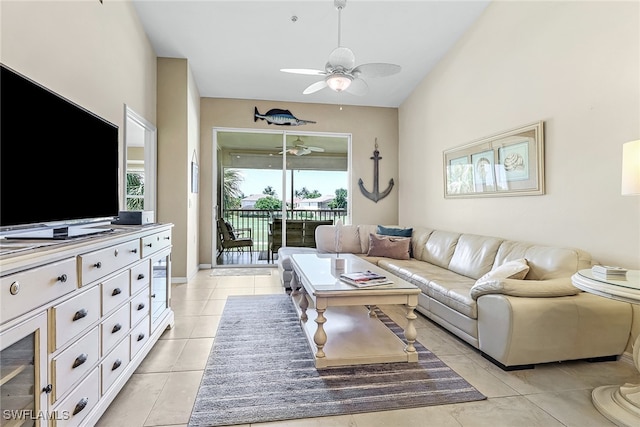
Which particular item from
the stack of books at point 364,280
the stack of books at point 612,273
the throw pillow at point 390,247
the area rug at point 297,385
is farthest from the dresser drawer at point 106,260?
the throw pillow at point 390,247

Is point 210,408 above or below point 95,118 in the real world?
below

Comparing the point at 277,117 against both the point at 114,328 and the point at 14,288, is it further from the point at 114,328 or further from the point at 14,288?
the point at 14,288

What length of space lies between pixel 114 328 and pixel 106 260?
39 cm


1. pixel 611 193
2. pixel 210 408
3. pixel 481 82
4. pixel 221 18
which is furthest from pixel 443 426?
pixel 221 18

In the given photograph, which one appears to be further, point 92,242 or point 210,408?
point 210,408

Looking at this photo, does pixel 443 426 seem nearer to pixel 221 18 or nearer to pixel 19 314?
pixel 19 314

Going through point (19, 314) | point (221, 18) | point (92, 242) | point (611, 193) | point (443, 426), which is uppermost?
point (221, 18)

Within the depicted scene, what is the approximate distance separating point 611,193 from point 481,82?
1.98 metres

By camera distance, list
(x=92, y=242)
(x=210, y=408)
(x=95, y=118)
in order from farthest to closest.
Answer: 1. (x=95, y=118)
2. (x=210, y=408)
3. (x=92, y=242)

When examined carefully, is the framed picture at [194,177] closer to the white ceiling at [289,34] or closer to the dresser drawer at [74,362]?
the white ceiling at [289,34]

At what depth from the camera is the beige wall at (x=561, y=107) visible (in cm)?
232

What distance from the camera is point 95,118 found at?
2.01m

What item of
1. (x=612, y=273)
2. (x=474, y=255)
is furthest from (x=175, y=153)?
(x=612, y=273)

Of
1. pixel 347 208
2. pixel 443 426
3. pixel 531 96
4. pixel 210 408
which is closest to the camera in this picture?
pixel 443 426
